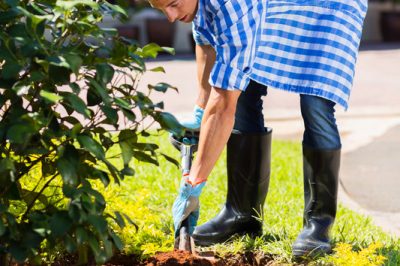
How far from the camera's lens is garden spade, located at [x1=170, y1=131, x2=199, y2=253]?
3424mm

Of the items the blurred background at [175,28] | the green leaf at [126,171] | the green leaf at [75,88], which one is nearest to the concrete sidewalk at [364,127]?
the green leaf at [126,171]

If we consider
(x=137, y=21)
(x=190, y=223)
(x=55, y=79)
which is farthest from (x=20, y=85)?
(x=137, y=21)

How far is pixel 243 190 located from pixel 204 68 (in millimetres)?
576

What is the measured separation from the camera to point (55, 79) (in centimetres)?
258

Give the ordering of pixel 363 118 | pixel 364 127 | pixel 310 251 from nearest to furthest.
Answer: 1. pixel 310 251
2. pixel 364 127
3. pixel 363 118

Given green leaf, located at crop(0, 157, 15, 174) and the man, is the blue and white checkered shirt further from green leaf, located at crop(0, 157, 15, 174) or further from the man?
green leaf, located at crop(0, 157, 15, 174)

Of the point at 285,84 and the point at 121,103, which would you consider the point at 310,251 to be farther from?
the point at 121,103

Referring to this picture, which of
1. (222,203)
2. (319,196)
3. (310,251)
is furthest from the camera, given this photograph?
(222,203)

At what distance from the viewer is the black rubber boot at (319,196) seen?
3.65 metres

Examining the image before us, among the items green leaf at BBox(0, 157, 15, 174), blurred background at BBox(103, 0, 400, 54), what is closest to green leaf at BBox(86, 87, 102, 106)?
green leaf at BBox(0, 157, 15, 174)

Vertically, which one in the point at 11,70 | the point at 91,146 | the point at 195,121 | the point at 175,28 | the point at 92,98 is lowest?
the point at 175,28

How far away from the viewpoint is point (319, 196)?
370 centimetres

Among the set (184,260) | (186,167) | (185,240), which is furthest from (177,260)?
(186,167)

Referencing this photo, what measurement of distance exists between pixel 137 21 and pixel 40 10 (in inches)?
545
